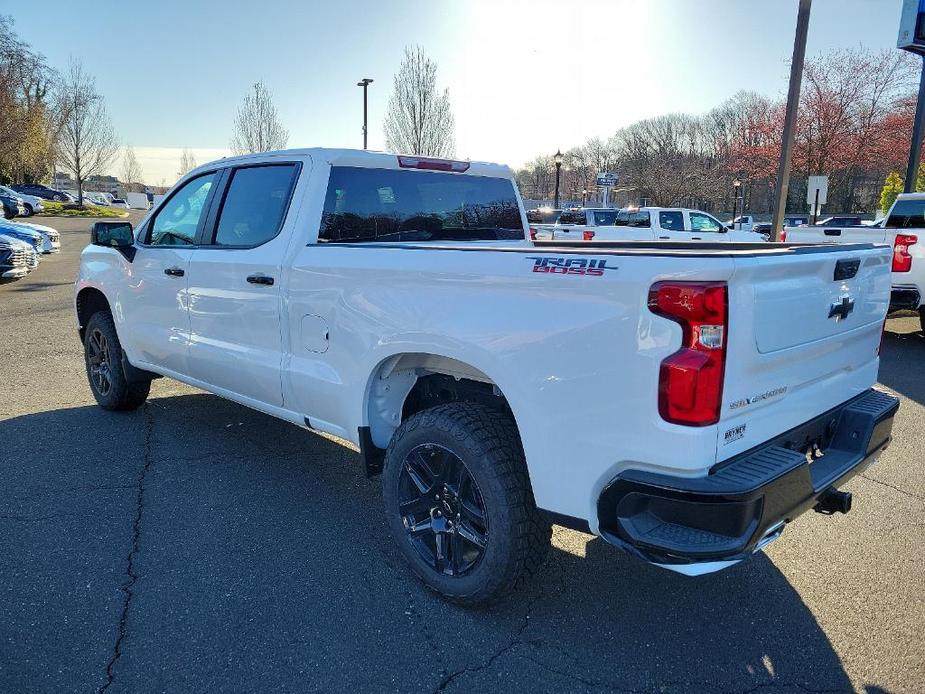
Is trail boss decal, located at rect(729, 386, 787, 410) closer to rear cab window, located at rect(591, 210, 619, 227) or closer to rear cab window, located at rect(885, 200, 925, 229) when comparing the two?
rear cab window, located at rect(885, 200, 925, 229)

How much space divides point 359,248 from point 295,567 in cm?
157

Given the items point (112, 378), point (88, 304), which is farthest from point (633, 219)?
point (112, 378)

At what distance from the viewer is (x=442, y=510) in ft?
9.87

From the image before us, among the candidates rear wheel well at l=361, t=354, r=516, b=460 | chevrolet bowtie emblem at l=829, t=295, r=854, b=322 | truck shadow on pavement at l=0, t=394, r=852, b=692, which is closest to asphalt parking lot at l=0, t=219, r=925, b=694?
truck shadow on pavement at l=0, t=394, r=852, b=692

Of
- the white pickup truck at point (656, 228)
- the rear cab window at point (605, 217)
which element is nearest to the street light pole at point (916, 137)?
the white pickup truck at point (656, 228)

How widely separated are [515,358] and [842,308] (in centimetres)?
137

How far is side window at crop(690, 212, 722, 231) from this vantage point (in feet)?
63.6

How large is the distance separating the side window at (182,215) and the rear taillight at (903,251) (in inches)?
310

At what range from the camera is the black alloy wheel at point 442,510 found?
114 inches

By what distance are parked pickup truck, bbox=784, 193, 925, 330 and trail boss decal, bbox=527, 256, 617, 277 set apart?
7.09m

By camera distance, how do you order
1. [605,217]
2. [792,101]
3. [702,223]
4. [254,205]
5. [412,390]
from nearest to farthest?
[412,390] → [254,205] → [792,101] → [702,223] → [605,217]

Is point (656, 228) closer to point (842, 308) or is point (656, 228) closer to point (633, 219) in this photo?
point (633, 219)

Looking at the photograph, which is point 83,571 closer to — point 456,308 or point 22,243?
point 456,308

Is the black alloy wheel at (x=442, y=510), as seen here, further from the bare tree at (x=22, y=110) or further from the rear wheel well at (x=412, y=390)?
the bare tree at (x=22, y=110)
